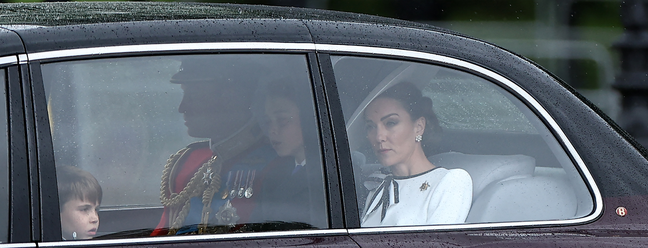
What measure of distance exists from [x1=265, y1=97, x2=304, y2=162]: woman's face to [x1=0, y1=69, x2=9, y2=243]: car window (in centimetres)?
61

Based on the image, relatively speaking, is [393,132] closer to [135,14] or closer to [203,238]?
[203,238]

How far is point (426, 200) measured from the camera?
2.10 metres

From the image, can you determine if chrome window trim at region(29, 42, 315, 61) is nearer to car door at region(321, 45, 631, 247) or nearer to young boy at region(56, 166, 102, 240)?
car door at region(321, 45, 631, 247)

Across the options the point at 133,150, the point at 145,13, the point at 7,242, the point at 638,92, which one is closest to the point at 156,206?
the point at 133,150

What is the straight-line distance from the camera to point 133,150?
192cm

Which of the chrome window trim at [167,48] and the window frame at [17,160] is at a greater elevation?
the chrome window trim at [167,48]

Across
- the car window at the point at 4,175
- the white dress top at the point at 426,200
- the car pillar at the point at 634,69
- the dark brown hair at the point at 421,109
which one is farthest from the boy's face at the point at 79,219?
the car pillar at the point at 634,69

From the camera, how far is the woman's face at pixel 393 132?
6.92 ft

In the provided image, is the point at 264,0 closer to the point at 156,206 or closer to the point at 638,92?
the point at 638,92

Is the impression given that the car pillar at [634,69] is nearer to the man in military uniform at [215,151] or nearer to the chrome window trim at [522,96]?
the chrome window trim at [522,96]

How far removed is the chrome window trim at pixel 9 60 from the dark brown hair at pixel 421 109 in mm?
907

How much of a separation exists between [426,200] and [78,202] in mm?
881

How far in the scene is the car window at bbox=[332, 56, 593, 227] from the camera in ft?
6.85

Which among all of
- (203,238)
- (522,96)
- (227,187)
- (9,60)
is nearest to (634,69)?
(522,96)
